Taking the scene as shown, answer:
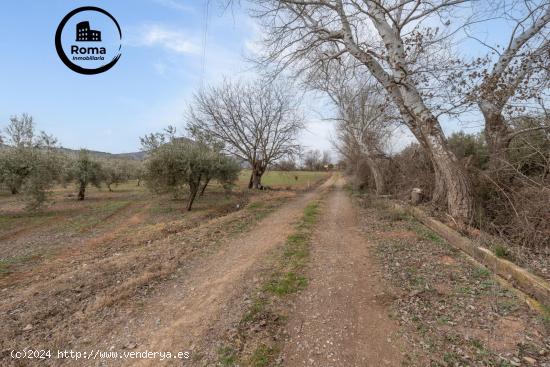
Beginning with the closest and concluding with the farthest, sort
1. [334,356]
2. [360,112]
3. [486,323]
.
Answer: [334,356] → [486,323] → [360,112]

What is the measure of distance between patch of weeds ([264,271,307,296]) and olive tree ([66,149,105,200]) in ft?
58.1

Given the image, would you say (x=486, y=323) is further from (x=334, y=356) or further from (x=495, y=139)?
(x=495, y=139)

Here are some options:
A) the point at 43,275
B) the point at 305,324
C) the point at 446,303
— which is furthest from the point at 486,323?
the point at 43,275

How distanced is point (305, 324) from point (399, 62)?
6.89 meters

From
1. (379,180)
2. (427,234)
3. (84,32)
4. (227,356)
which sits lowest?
(227,356)

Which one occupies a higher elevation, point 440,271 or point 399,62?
point 399,62

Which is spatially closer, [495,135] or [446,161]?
[446,161]

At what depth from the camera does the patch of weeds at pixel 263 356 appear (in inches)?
90.0

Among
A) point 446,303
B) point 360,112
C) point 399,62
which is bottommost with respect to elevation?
point 446,303

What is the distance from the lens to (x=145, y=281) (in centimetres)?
404

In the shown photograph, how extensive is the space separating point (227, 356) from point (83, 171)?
737 inches

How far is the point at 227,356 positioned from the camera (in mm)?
2379

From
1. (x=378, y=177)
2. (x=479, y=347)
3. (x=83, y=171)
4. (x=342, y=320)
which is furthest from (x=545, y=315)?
(x=83, y=171)

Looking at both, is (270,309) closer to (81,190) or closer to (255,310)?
(255,310)
